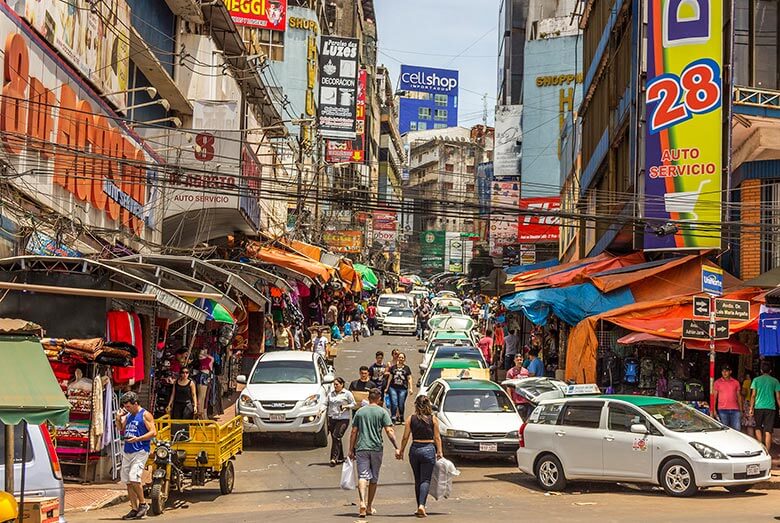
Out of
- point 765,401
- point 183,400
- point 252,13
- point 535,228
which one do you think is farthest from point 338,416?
point 535,228

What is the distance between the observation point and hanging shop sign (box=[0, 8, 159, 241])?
18188 millimetres

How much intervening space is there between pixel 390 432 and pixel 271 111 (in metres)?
37.1

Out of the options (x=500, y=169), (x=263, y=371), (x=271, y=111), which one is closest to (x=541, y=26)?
(x=500, y=169)

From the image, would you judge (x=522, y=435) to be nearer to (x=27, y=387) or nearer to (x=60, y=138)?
(x=60, y=138)

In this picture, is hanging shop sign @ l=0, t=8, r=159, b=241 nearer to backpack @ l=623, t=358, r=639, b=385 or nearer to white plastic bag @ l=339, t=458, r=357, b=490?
white plastic bag @ l=339, t=458, r=357, b=490

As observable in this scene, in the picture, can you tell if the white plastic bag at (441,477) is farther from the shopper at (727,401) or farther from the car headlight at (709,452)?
the shopper at (727,401)

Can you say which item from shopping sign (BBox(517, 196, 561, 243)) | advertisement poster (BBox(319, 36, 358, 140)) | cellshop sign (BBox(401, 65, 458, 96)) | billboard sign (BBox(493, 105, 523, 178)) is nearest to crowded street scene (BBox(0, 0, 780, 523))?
shopping sign (BBox(517, 196, 561, 243))

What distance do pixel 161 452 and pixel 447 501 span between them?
4428mm

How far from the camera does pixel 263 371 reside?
2398 centimetres

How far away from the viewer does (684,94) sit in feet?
84.9

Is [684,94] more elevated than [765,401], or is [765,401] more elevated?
[684,94]

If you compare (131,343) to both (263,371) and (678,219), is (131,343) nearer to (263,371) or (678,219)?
(263,371)

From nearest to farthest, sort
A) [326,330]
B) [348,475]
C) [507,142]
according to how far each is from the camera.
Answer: [348,475]
[326,330]
[507,142]

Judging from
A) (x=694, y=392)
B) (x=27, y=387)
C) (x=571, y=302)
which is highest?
(x=571, y=302)
